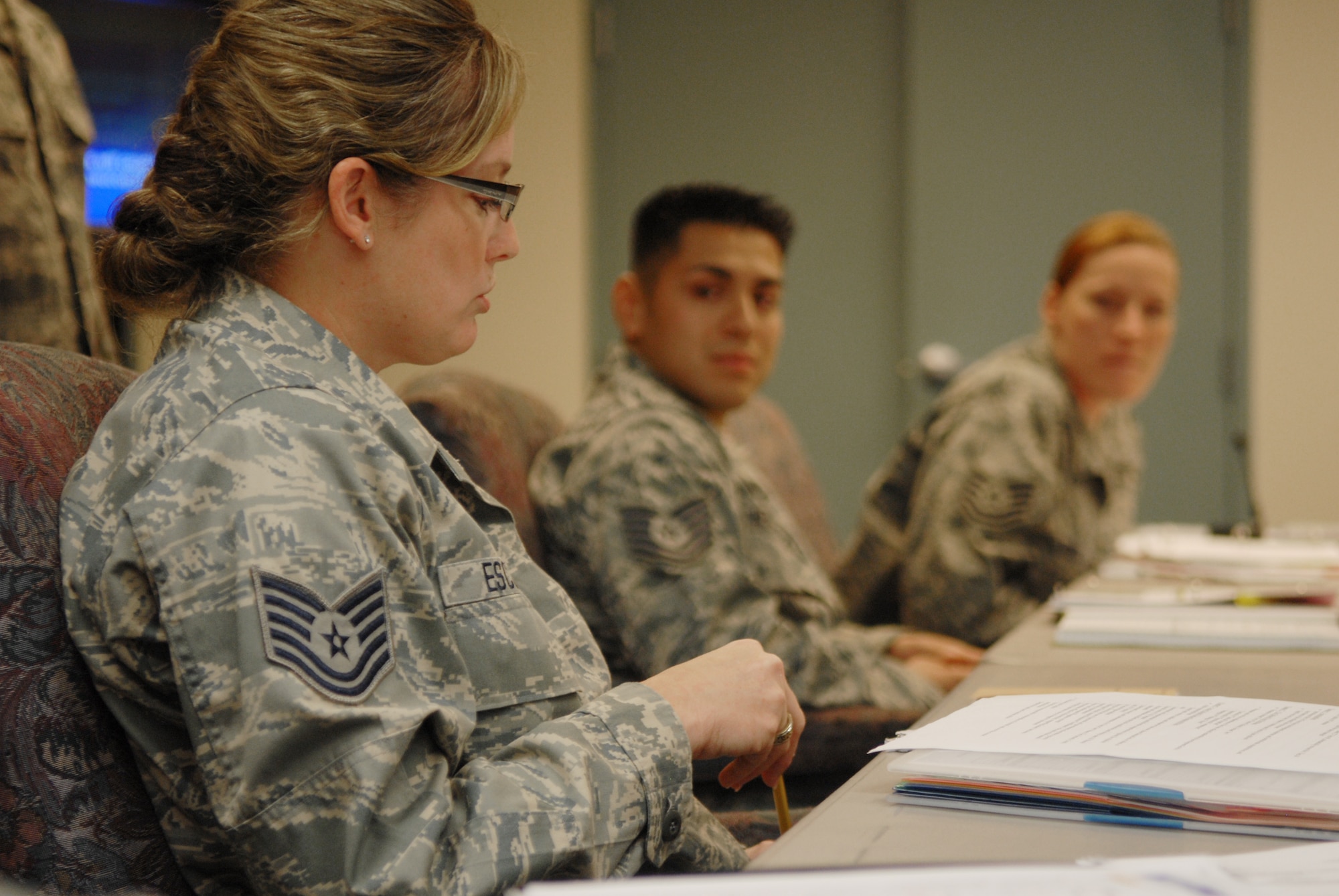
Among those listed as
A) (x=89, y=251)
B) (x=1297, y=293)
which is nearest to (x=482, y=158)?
(x=89, y=251)

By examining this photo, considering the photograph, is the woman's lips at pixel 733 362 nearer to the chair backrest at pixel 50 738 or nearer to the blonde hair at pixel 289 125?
the blonde hair at pixel 289 125

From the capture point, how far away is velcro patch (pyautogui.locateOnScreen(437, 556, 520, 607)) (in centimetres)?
76

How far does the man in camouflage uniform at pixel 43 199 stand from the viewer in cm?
115

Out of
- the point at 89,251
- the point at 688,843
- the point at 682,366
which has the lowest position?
the point at 688,843

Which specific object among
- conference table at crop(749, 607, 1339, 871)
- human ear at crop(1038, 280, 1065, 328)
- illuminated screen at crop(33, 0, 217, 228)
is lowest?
conference table at crop(749, 607, 1339, 871)

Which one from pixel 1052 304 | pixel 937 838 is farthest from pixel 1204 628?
pixel 1052 304

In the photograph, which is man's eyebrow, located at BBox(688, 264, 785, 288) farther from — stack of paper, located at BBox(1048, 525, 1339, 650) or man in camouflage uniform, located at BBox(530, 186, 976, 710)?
stack of paper, located at BBox(1048, 525, 1339, 650)

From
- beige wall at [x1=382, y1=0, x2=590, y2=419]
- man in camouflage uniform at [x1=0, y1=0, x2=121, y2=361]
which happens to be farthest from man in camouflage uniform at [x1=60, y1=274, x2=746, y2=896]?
beige wall at [x1=382, y1=0, x2=590, y2=419]

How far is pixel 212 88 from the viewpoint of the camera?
0.81 m

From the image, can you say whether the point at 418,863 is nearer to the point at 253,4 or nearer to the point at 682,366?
the point at 253,4

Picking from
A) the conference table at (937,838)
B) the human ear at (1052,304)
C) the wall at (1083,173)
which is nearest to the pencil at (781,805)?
the conference table at (937,838)

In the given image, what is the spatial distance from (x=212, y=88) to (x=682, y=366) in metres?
0.87

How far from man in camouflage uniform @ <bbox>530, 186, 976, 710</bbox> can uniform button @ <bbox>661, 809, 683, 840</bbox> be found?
0.53m

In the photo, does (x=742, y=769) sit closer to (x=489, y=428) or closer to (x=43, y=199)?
(x=489, y=428)
